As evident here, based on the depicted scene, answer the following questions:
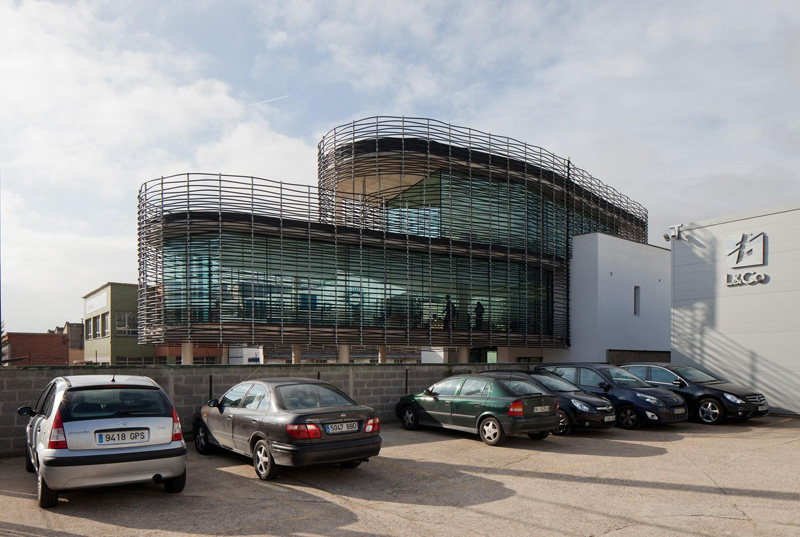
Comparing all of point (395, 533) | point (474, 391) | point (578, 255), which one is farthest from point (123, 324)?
point (395, 533)

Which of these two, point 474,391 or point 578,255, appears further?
point 578,255

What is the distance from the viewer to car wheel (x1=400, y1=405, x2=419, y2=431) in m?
13.1

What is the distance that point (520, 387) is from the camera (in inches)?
460

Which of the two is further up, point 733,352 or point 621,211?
point 621,211

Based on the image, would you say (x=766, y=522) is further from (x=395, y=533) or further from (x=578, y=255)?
(x=578, y=255)

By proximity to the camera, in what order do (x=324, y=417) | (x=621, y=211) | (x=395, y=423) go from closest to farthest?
(x=324, y=417)
(x=395, y=423)
(x=621, y=211)

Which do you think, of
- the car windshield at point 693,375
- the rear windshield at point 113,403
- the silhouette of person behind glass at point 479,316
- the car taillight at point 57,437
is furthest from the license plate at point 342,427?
the silhouette of person behind glass at point 479,316

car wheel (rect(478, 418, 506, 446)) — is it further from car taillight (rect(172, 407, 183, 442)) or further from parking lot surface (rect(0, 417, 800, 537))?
car taillight (rect(172, 407, 183, 442))

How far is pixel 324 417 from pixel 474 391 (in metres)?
4.42

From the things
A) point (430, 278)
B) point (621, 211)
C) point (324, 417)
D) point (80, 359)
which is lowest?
point (80, 359)

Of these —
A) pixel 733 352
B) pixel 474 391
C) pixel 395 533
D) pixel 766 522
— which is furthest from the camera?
pixel 733 352

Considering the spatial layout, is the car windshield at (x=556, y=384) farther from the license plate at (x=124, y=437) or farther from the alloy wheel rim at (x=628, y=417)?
the license plate at (x=124, y=437)

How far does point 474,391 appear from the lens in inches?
471

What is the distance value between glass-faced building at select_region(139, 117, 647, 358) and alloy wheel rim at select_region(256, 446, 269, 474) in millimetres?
10981
